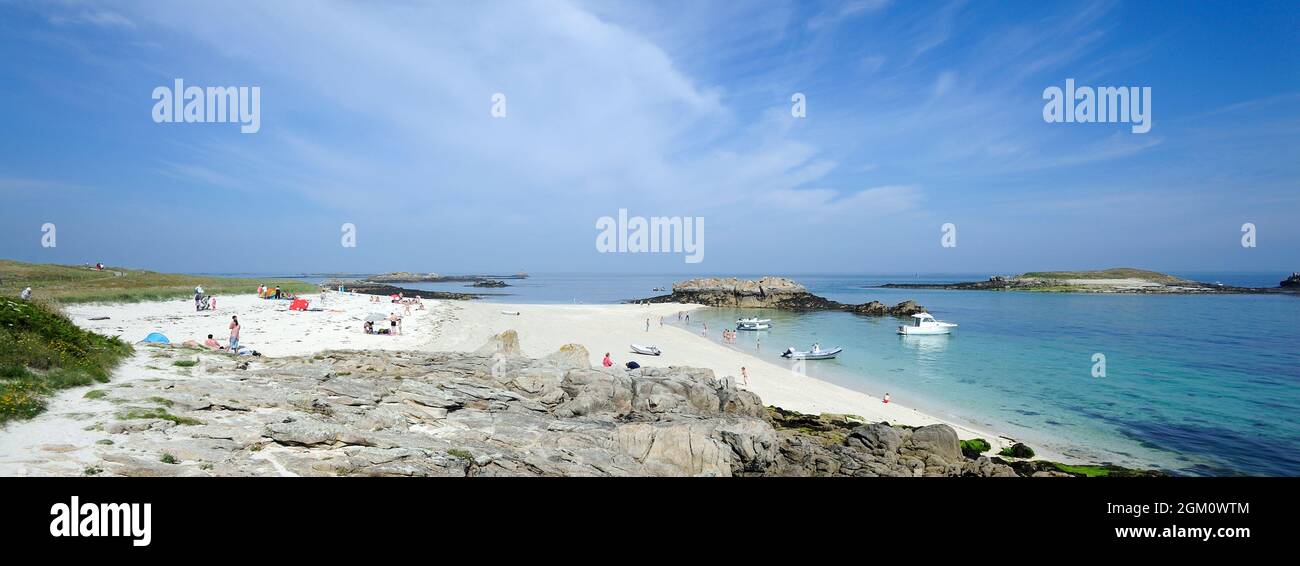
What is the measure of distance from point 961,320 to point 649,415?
68279 millimetres

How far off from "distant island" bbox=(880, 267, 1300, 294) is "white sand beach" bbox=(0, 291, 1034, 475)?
129 m

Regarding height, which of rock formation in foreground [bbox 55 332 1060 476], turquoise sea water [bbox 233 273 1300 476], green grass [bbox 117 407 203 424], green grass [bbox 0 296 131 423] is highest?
green grass [bbox 0 296 131 423]

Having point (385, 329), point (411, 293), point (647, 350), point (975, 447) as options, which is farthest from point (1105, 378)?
point (411, 293)

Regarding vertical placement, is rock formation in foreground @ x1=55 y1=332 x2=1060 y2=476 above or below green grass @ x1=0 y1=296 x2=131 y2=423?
below

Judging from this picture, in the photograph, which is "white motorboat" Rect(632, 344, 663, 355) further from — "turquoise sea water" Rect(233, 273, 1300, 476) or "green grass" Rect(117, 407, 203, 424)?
"green grass" Rect(117, 407, 203, 424)

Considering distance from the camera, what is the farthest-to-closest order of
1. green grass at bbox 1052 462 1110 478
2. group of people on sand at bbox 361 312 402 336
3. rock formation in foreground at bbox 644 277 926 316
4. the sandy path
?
rock formation in foreground at bbox 644 277 926 316 < group of people on sand at bbox 361 312 402 336 < the sandy path < green grass at bbox 1052 462 1110 478

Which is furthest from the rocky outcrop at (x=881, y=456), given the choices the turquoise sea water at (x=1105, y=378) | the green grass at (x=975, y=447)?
the turquoise sea water at (x=1105, y=378)

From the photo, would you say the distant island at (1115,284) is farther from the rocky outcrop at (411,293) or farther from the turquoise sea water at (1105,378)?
the rocky outcrop at (411,293)

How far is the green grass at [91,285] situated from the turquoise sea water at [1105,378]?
4356 cm

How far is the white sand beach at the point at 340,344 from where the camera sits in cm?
750

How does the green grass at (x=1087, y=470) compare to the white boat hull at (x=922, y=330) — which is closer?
the green grass at (x=1087, y=470)

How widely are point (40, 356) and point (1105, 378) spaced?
154 feet

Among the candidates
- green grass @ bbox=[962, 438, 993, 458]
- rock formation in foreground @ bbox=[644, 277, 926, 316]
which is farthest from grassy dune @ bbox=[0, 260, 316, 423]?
rock formation in foreground @ bbox=[644, 277, 926, 316]

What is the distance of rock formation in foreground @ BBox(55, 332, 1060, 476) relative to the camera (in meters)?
7.98
